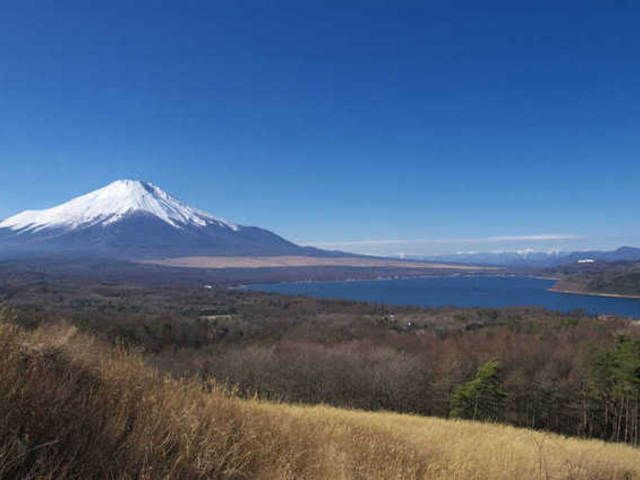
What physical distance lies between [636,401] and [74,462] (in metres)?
32.5

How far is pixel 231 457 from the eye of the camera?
385cm

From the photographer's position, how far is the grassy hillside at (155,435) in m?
3.07

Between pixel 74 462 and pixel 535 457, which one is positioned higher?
pixel 74 462

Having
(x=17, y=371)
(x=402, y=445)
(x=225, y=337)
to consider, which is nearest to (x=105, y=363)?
(x=17, y=371)

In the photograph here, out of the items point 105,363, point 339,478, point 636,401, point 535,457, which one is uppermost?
point 105,363

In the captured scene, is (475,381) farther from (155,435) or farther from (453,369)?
(155,435)

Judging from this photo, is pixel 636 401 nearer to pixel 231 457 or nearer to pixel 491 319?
pixel 231 457

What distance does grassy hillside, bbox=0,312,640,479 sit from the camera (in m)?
Result: 3.07

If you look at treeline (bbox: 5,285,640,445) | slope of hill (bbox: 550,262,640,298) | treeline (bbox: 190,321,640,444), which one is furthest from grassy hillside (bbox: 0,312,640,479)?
slope of hill (bbox: 550,262,640,298)

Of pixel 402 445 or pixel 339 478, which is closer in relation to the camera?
pixel 339 478

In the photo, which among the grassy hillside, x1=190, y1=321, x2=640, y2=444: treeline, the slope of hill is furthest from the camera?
the slope of hill

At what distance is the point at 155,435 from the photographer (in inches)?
144

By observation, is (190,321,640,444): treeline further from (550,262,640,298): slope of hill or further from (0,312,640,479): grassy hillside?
(550,262,640,298): slope of hill

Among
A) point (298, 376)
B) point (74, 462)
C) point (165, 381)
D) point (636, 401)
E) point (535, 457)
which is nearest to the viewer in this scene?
point (74, 462)
